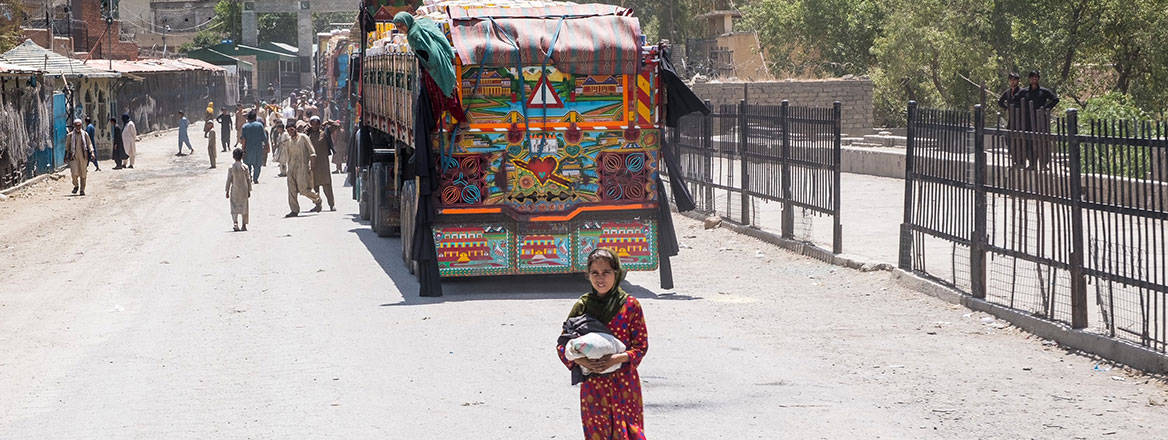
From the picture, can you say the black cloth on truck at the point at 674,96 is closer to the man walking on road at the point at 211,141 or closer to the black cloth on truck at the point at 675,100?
the black cloth on truck at the point at 675,100

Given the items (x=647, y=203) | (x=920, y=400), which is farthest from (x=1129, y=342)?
(x=647, y=203)

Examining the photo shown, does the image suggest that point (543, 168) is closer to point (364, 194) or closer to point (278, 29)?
point (364, 194)

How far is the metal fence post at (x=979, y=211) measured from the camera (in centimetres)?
1156

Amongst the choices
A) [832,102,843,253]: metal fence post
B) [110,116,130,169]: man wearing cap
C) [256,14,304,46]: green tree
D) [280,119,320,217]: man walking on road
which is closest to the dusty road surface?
[832,102,843,253]: metal fence post

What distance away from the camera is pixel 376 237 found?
18938 millimetres

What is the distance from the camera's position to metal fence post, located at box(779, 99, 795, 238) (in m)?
16.7

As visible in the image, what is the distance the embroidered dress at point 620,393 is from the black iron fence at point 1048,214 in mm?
4135

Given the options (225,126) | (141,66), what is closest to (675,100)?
(225,126)

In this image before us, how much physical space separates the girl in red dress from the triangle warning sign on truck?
733 cm

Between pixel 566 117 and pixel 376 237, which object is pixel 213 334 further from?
pixel 376 237

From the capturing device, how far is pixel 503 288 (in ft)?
45.3

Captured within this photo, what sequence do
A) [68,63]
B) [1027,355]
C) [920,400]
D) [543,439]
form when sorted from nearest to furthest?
[543,439] < [920,400] < [1027,355] < [68,63]

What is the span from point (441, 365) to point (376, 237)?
958 centimetres

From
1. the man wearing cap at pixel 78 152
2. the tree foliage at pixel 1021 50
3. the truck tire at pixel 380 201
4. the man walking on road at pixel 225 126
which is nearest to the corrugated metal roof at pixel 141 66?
the man walking on road at pixel 225 126
